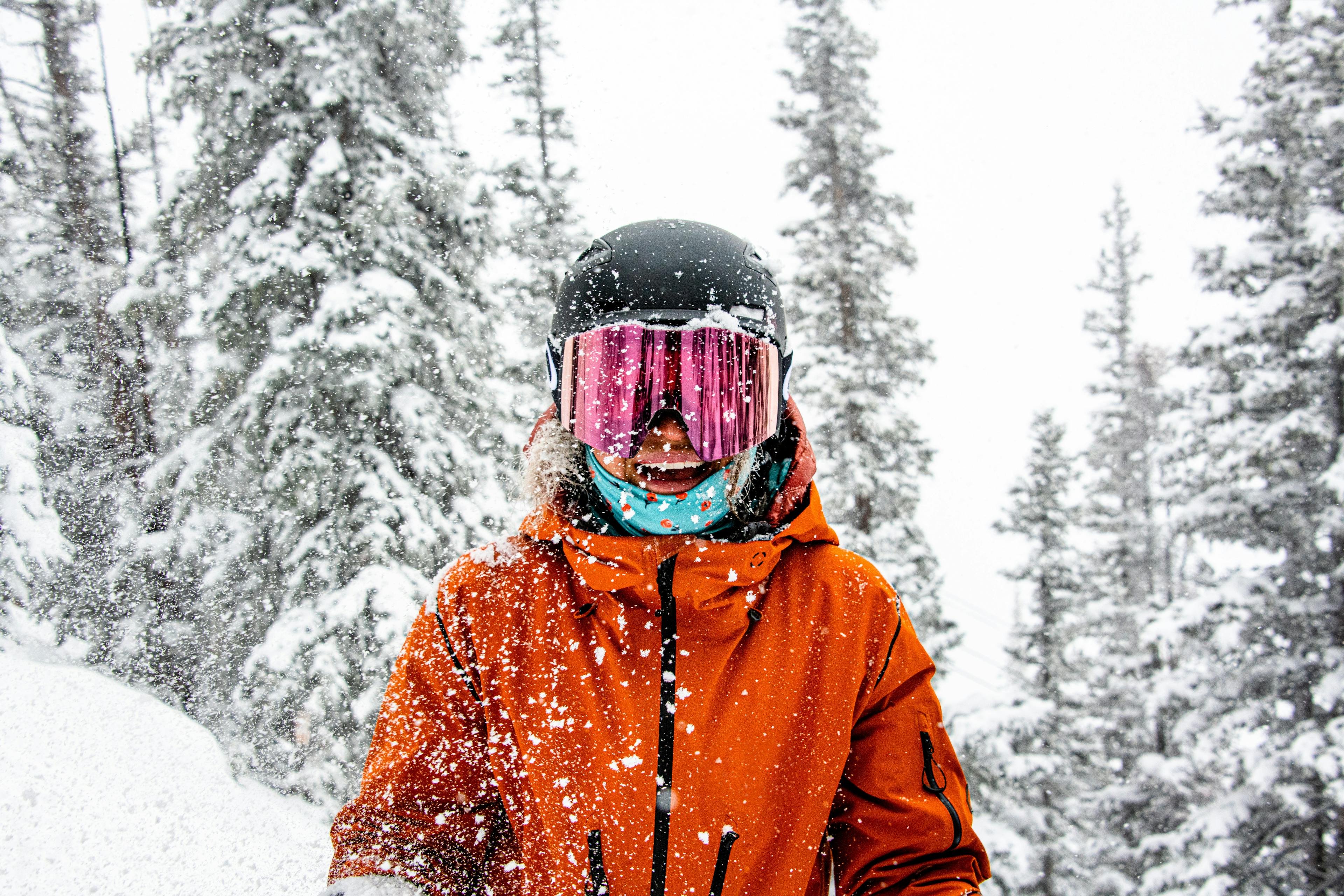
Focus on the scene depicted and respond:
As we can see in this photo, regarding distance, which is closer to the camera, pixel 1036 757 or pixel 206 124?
pixel 206 124

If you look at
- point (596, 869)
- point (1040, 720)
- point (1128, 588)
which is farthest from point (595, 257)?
point (1128, 588)

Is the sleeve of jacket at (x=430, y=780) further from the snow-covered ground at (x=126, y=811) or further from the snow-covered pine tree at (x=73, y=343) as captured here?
the snow-covered pine tree at (x=73, y=343)

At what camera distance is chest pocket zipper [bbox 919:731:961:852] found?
1647 millimetres

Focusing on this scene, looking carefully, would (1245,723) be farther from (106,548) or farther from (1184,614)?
(106,548)

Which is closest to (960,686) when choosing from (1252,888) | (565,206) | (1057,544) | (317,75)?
(1057,544)

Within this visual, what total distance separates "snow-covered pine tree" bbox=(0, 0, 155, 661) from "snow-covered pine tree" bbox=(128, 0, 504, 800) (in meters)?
4.88

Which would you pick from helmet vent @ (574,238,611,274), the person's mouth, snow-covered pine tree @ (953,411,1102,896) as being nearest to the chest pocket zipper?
the person's mouth

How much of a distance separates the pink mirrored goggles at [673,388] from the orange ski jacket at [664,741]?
12.4 inches

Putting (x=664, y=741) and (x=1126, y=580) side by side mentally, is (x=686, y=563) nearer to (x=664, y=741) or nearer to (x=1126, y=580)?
(x=664, y=741)

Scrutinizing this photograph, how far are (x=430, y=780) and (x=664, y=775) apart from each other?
0.59 meters

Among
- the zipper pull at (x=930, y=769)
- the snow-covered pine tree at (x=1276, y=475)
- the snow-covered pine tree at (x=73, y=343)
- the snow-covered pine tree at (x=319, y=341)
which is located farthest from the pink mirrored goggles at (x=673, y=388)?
the snow-covered pine tree at (x=73, y=343)

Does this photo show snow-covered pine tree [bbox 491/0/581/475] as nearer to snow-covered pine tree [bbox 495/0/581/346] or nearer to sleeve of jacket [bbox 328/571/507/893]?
snow-covered pine tree [bbox 495/0/581/346]

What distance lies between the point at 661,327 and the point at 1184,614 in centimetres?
1048

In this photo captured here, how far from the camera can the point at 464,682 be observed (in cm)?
171
